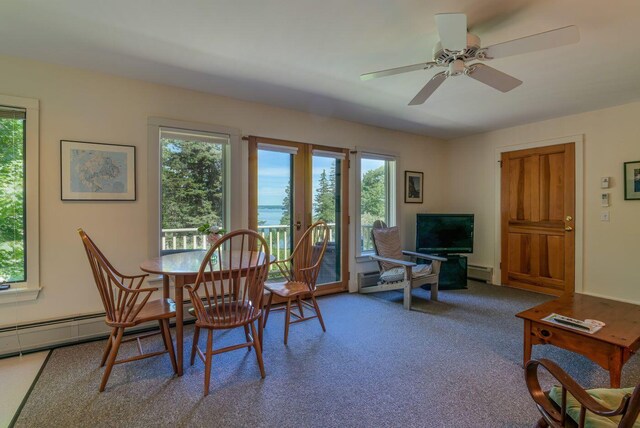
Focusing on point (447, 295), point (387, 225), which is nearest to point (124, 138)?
point (387, 225)

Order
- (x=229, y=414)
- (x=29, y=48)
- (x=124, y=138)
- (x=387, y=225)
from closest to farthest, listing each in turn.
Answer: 1. (x=229, y=414)
2. (x=29, y=48)
3. (x=124, y=138)
4. (x=387, y=225)

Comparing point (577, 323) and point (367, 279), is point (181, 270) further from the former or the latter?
point (367, 279)

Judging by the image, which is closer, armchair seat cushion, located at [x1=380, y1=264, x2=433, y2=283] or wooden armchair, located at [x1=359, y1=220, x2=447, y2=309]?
wooden armchair, located at [x1=359, y1=220, x2=447, y2=309]

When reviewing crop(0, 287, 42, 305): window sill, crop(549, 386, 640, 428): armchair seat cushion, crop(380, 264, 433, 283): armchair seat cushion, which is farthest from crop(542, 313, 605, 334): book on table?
crop(0, 287, 42, 305): window sill

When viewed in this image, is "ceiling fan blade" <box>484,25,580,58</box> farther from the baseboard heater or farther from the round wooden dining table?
the baseboard heater

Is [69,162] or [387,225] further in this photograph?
[387,225]

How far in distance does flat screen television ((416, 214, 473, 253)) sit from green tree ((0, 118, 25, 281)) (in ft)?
14.9

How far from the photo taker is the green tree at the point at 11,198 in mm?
2510

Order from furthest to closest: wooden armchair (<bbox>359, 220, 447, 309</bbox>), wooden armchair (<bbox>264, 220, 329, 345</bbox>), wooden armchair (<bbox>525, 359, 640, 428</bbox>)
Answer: wooden armchair (<bbox>359, 220, 447, 309</bbox>) → wooden armchair (<bbox>264, 220, 329, 345</bbox>) → wooden armchair (<bbox>525, 359, 640, 428</bbox>)

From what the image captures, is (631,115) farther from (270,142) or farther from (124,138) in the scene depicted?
(124,138)

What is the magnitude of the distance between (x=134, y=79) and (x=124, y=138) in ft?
1.87

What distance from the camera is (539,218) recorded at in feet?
14.5

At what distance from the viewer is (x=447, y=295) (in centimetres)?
422

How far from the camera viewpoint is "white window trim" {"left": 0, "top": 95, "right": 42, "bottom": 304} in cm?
252
